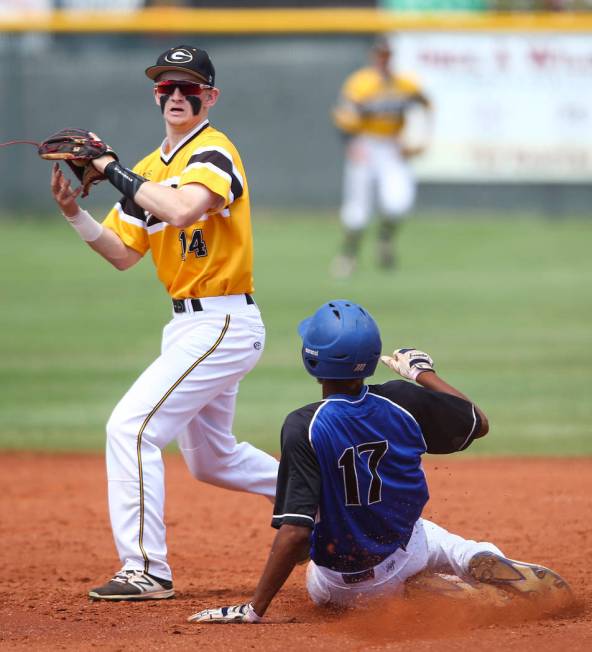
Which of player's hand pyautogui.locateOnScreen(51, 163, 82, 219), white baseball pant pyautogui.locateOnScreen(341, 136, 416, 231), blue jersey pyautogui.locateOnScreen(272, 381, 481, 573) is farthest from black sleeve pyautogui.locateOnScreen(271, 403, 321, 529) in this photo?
white baseball pant pyautogui.locateOnScreen(341, 136, 416, 231)

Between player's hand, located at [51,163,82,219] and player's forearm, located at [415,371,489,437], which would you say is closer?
player's forearm, located at [415,371,489,437]

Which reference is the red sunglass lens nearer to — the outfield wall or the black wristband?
the black wristband

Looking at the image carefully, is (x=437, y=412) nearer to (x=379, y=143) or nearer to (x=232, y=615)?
(x=232, y=615)

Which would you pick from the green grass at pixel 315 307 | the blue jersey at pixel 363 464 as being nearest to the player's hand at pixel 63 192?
the blue jersey at pixel 363 464

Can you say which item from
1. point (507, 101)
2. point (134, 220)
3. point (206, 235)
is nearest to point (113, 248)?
point (134, 220)

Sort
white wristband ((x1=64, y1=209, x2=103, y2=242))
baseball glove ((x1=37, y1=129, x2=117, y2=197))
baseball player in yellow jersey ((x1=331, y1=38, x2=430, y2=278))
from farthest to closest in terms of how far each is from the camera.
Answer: baseball player in yellow jersey ((x1=331, y1=38, x2=430, y2=278)) → white wristband ((x1=64, y1=209, x2=103, y2=242)) → baseball glove ((x1=37, y1=129, x2=117, y2=197))

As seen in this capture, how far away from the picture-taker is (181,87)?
4719 millimetres

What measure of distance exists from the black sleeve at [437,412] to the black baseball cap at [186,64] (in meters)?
1.50

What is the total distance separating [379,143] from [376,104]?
19.8 inches

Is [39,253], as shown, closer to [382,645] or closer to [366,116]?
[366,116]

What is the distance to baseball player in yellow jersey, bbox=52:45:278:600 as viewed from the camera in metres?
4.52

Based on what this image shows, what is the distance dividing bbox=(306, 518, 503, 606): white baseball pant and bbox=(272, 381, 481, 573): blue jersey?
6 centimetres

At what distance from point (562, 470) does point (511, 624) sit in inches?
120

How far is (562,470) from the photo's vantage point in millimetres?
6988
